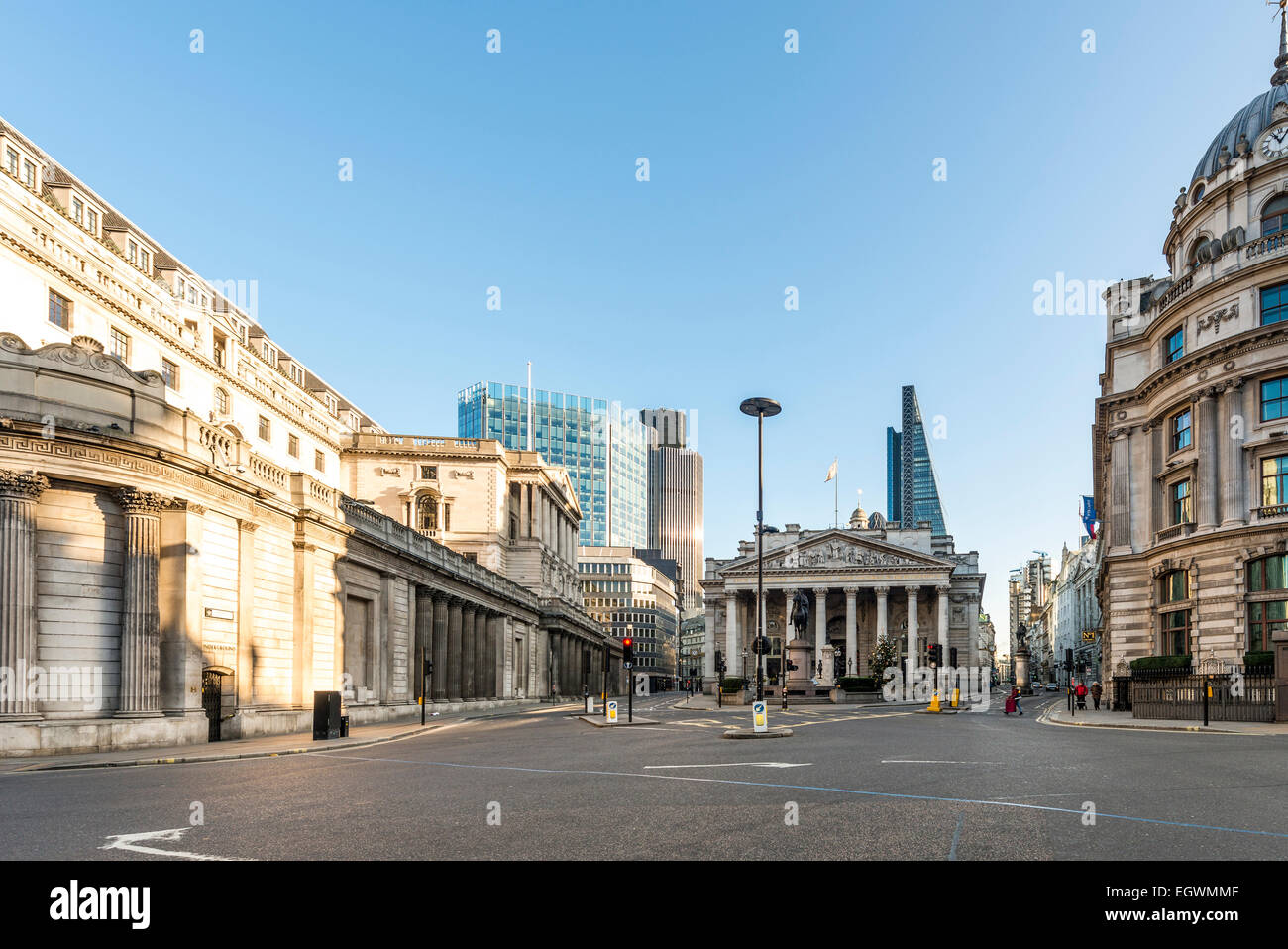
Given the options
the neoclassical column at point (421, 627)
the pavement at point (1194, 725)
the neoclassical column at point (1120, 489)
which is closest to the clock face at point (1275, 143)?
the neoclassical column at point (1120, 489)

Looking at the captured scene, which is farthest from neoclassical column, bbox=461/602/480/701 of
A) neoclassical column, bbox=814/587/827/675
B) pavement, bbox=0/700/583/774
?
neoclassical column, bbox=814/587/827/675

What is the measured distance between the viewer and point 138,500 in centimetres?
2564

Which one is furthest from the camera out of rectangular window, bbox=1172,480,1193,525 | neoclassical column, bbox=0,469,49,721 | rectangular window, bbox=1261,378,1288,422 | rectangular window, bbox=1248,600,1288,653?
rectangular window, bbox=1172,480,1193,525

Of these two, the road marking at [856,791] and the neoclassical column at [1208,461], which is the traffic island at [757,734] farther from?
the neoclassical column at [1208,461]

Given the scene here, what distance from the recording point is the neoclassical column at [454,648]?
2130 inches

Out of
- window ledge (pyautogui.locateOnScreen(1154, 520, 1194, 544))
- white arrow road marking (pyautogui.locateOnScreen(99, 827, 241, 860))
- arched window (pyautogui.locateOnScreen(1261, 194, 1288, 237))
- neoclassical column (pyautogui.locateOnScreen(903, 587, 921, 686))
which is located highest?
arched window (pyautogui.locateOnScreen(1261, 194, 1288, 237))

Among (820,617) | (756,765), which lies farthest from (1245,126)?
(820,617)

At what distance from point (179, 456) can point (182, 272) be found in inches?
1149

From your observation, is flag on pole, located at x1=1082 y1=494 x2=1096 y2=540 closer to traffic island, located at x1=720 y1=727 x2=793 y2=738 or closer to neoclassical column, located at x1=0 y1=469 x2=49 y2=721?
traffic island, located at x1=720 y1=727 x2=793 y2=738

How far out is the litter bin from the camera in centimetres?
2867

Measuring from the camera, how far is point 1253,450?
41.9 meters

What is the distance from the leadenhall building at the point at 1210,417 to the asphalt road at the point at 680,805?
21.8 metres

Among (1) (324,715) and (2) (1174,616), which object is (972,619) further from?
(1) (324,715)
